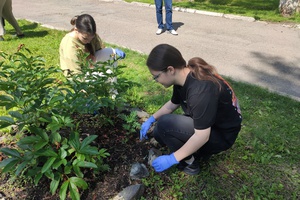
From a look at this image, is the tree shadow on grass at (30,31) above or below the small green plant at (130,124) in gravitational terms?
above

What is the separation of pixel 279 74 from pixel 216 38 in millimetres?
2067

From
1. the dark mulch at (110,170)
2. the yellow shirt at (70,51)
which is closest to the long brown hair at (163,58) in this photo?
the dark mulch at (110,170)

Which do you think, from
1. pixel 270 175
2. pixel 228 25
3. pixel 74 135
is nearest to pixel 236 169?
pixel 270 175

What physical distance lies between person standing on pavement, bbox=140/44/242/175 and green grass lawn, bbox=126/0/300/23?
6.21 metres

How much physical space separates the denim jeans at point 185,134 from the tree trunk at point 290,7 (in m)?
6.72

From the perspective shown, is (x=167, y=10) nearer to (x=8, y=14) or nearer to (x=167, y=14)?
(x=167, y=14)

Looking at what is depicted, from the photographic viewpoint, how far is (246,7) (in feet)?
29.5

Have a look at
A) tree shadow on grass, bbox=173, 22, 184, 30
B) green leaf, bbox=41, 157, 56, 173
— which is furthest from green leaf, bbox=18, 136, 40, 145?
tree shadow on grass, bbox=173, 22, 184, 30

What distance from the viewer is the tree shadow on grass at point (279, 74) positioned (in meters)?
3.90

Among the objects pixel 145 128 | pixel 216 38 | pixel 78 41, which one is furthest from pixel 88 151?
pixel 216 38

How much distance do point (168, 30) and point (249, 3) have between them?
4.54 m

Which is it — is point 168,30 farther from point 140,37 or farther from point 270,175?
point 270,175

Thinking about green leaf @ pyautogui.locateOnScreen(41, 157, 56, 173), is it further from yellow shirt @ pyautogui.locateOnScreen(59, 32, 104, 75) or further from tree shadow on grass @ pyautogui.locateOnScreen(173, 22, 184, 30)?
tree shadow on grass @ pyautogui.locateOnScreen(173, 22, 184, 30)

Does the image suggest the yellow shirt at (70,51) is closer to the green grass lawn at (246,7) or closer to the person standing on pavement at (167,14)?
the person standing on pavement at (167,14)
